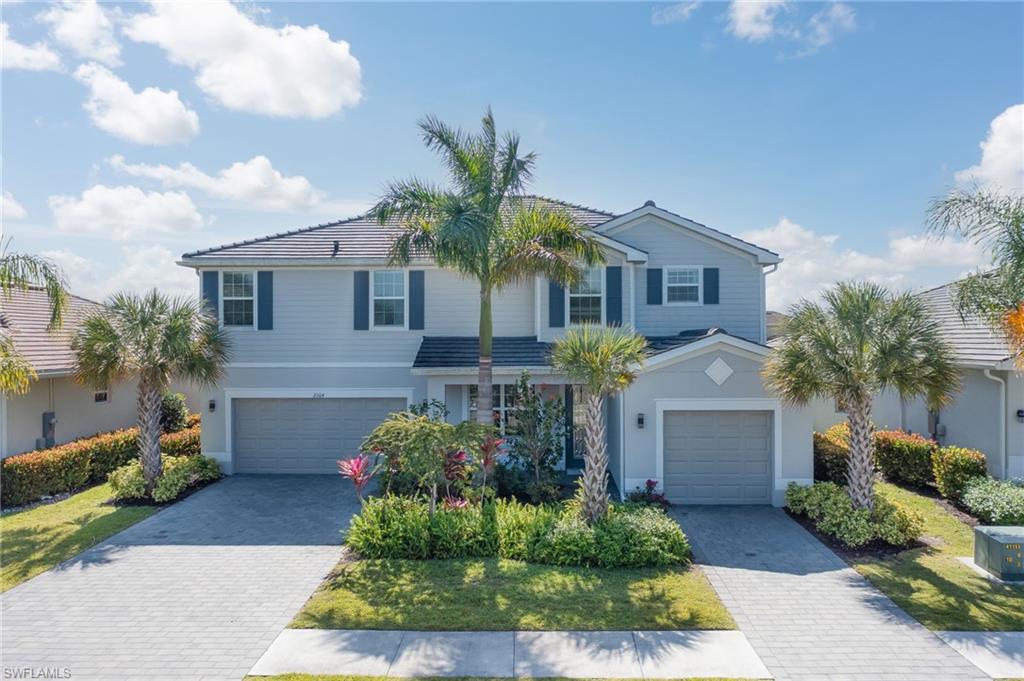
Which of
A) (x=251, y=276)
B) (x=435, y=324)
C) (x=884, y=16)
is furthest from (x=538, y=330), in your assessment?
(x=884, y=16)

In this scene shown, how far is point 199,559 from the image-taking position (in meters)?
9.32

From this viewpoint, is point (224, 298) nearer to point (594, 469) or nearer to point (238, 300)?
point (238, 300)

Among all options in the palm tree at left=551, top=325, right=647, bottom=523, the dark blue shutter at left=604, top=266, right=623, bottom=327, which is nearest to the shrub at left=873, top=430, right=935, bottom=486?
the dark blue shutter at left=604, top=266, right=623, bottom=327

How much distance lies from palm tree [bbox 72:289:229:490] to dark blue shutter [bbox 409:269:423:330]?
5.20 metres

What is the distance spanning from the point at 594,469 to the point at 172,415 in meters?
16.6

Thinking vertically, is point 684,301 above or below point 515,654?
above

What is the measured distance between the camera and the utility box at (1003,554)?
827 cm

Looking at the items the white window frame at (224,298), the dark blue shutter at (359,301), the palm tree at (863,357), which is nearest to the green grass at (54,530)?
the white window frame at (224,298)

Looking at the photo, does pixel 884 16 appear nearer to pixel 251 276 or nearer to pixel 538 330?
pixel 538 330

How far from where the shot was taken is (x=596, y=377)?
9688 mm

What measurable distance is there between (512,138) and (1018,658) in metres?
11.2

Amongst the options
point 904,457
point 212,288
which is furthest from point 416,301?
point 904,457

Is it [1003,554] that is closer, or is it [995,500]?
[1003,554]

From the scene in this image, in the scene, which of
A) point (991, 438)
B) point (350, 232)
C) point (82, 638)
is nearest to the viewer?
point (82, 638)
